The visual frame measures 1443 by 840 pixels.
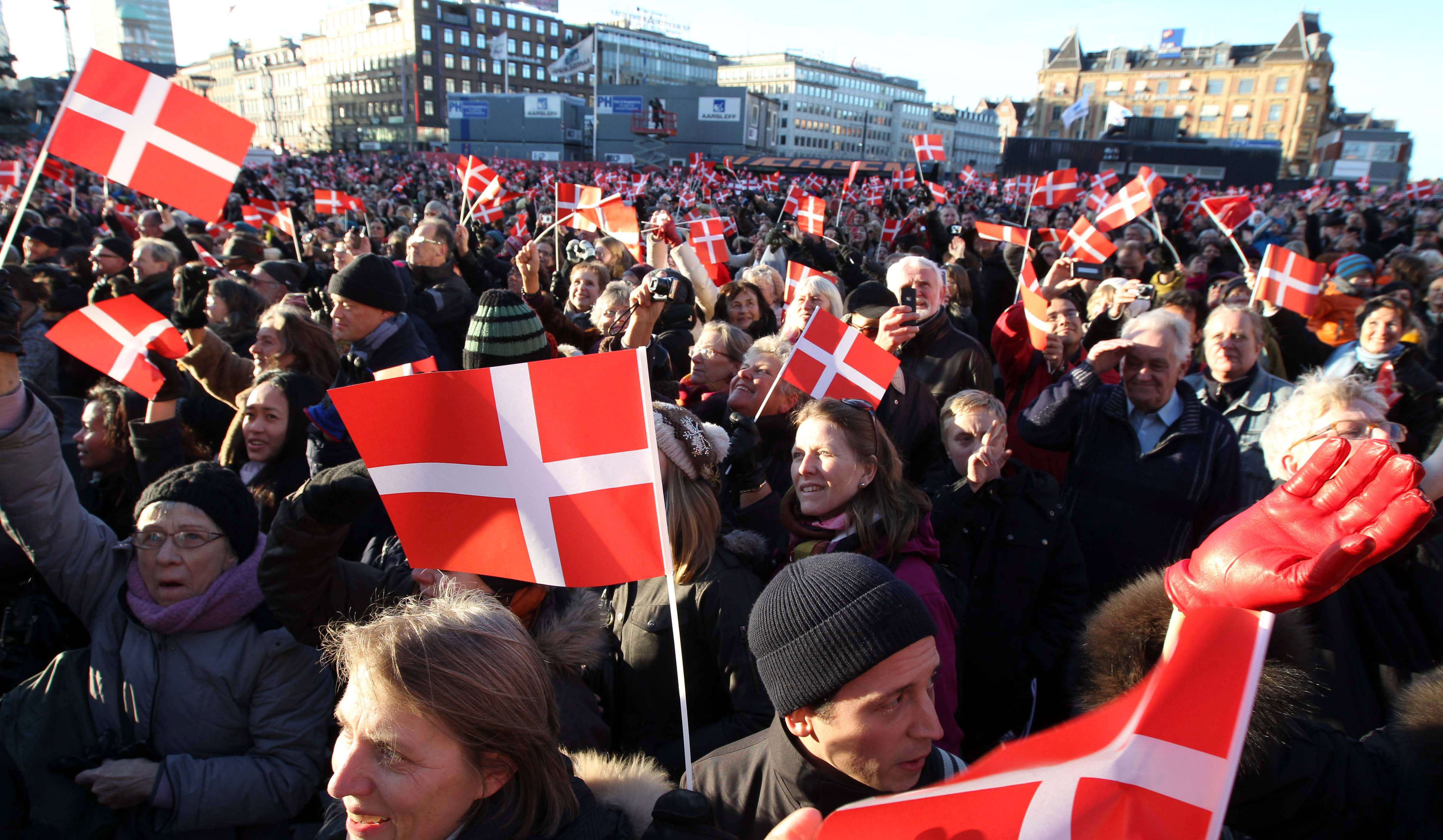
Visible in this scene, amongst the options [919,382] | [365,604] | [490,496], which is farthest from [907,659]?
[919,382]

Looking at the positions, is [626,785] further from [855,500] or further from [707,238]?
[707,238]

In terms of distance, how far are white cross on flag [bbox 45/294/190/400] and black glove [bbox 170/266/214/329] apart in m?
0.44

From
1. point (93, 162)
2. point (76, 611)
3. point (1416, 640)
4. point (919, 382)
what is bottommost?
point (76, 611)

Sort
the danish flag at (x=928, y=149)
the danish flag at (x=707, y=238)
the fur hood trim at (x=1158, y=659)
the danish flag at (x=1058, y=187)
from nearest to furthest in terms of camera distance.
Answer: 1. the fur hood trim at (x=1158, y=659)
2. the danish flag at (x=707, y=238)
3. the danish flag at (x=1058, y=187)
4. the danish flag at (x=928, y=149)

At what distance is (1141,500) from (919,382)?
3.65 feet

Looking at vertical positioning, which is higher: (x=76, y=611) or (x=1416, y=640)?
(x=1416, y=640)

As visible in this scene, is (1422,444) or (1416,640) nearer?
(1416,640)

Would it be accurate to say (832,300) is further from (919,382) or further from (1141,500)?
(1141,500)

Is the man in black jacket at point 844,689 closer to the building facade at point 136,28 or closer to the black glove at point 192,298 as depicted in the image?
the black glove at point 192,298

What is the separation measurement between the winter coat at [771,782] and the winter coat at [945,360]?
2.66 metres

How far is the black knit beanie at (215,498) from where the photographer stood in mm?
2168

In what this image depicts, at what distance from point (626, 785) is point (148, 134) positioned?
2.51m

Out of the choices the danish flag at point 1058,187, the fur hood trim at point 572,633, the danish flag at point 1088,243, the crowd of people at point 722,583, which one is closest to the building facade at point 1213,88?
the danish flag at point 1058,187

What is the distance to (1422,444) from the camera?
12.0 feet
